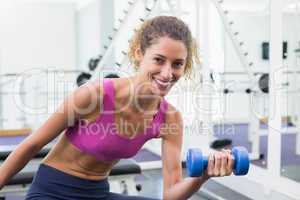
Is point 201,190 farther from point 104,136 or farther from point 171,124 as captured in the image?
A: point 104,136

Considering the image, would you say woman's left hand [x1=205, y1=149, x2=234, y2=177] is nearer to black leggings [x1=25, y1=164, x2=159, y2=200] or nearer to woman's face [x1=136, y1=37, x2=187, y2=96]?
woman's face [x1=136, y1=37, x2=187, y2=96]

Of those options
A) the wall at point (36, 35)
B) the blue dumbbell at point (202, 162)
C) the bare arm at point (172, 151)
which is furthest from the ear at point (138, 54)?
the wall at point (36, 35)

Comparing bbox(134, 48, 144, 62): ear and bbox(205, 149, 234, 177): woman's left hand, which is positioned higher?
bbox(134, 48, 144, 62): ear

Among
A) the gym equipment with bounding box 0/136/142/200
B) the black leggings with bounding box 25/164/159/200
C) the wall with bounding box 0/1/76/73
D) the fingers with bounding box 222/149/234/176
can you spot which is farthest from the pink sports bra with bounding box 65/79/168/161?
the wall with bounding box 0/1/76/73

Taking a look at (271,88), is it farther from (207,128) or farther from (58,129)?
(58,129)

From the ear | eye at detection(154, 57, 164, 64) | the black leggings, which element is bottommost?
the black leggings

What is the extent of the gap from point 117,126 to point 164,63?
266mm

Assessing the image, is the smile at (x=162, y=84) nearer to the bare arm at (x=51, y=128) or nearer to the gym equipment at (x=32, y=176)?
the bare arm at (x=51, y=128)

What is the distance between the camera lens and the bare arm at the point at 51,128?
112cm

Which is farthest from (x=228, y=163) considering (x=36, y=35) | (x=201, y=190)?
(x=36, y=35)

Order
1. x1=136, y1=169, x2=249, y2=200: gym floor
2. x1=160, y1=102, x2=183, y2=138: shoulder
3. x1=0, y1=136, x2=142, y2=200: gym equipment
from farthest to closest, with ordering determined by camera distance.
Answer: x1=136, y1=169, x2=249, y2=200: gym floor → x1=0, y1=136, x2=142, y2=200: gym equipment → x1=160, y1=102, x2=183, y2=138: shoulder

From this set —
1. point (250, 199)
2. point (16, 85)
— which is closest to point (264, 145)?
point (250, 199)

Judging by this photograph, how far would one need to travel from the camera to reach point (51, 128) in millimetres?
1129

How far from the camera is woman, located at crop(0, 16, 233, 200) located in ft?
3.67
